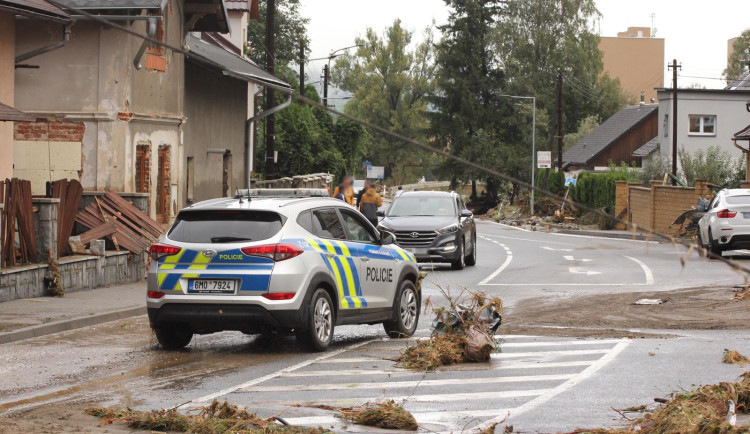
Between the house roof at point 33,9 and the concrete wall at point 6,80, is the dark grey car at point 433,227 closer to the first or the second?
the concrete wall at point 6,80

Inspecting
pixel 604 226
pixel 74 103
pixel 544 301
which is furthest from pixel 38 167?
pixel 604 226

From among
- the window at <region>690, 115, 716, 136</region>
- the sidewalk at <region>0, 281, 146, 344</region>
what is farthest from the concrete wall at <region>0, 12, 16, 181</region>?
the window at <region>690, 115, 716, 136</region>

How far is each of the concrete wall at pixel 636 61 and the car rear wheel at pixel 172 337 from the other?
121 meters

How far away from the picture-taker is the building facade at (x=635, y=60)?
421ft

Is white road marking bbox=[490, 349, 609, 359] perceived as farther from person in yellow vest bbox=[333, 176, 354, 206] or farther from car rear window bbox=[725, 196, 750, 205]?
car rear window bbox=[725, 196, 750, 205]

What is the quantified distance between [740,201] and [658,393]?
65.3 ft

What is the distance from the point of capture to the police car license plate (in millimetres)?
11148

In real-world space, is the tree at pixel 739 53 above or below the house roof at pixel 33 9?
above

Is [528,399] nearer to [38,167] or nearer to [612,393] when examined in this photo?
[612,393]

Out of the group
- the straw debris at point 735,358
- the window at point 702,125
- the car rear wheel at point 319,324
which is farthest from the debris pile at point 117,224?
the window at point 702,125

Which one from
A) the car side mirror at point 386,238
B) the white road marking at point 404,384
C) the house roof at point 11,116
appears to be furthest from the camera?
the house roof at point 11,116

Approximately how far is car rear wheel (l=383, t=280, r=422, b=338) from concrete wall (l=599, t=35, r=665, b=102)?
118 m

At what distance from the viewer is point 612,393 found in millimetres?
9016

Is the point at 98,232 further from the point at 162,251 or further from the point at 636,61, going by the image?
the point at 636,61
